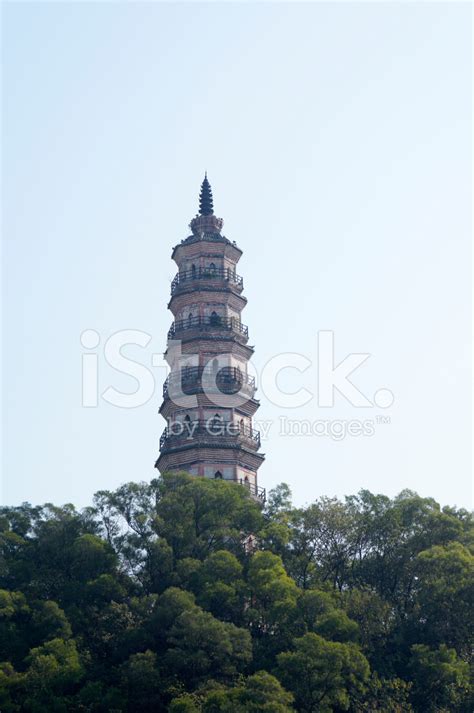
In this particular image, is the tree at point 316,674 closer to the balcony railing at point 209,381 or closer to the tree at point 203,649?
the tree at point 203,649

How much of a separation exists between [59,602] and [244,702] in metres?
9.33

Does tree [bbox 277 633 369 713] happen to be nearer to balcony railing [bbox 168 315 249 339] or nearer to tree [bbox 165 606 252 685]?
tree [bbox 165 606 252 685]

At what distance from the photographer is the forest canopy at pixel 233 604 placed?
35.6 metres

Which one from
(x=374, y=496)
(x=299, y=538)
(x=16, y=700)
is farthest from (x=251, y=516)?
(x=16, y=700)

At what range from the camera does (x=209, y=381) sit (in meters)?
48.6

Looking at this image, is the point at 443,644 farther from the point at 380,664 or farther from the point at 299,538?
the point at 299,538

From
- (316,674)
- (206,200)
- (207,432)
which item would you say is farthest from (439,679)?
(206,200)

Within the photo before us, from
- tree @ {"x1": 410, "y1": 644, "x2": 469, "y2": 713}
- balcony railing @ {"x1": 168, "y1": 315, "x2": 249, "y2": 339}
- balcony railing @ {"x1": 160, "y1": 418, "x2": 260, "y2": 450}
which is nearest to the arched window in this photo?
balcony railing @ {"x1": 168, "y1": 315, "x2": 249, "y2": 339}

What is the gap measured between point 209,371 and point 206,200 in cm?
1048

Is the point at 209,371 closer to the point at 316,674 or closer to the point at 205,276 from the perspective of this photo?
the point at 205,276

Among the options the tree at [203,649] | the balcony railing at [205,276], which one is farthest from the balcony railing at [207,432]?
the tree at [203,649]

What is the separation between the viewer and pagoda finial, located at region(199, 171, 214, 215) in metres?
54.4

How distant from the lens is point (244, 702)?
3356 cm

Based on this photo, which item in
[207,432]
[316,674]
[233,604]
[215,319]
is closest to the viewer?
[316,674]
